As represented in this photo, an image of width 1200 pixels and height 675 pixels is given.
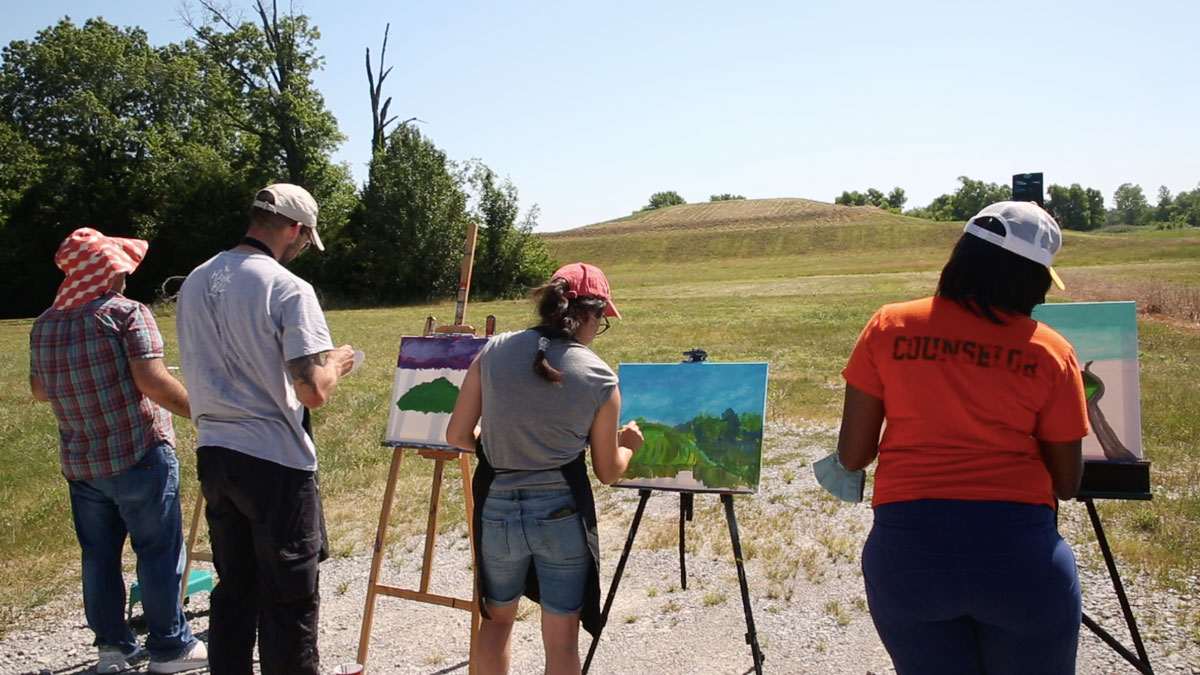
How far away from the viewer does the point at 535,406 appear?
262 cm

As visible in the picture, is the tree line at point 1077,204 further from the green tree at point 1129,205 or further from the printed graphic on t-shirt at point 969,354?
the printed graphic on t-shirt at point 969,354

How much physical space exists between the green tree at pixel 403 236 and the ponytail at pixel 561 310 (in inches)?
1405

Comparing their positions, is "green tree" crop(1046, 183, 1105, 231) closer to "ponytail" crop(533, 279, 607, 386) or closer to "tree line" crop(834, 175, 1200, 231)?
"tree line" crop(834, 175, 1200, 231)

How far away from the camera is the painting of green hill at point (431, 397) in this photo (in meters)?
4.07

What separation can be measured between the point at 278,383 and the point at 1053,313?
11.2 feet

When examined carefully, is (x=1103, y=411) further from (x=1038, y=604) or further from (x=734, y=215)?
(x=734, y=215)

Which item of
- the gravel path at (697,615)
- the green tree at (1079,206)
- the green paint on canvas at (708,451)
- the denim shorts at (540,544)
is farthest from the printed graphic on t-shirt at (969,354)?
the green tree at (1079,206)

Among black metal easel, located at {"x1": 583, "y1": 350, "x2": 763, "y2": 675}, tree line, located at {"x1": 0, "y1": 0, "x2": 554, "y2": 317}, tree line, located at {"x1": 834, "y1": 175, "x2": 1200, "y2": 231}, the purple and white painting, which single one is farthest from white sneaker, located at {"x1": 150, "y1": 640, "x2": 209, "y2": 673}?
tree line, located at {"x1": 834, "y1": 175, "x2": 1200, "y2": 231}

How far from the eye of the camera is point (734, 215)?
3971 inches

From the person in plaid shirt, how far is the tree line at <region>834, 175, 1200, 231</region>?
111 meters

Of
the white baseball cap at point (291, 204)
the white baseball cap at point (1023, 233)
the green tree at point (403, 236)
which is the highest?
the green tree at point (403, 236)

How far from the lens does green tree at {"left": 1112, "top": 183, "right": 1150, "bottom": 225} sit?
151 meters

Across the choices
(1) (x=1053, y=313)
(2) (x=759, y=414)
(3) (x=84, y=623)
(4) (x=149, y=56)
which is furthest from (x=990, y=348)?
(4) (x=149, y=56)

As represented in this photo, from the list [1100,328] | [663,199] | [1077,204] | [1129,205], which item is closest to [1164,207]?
[1129,205]
